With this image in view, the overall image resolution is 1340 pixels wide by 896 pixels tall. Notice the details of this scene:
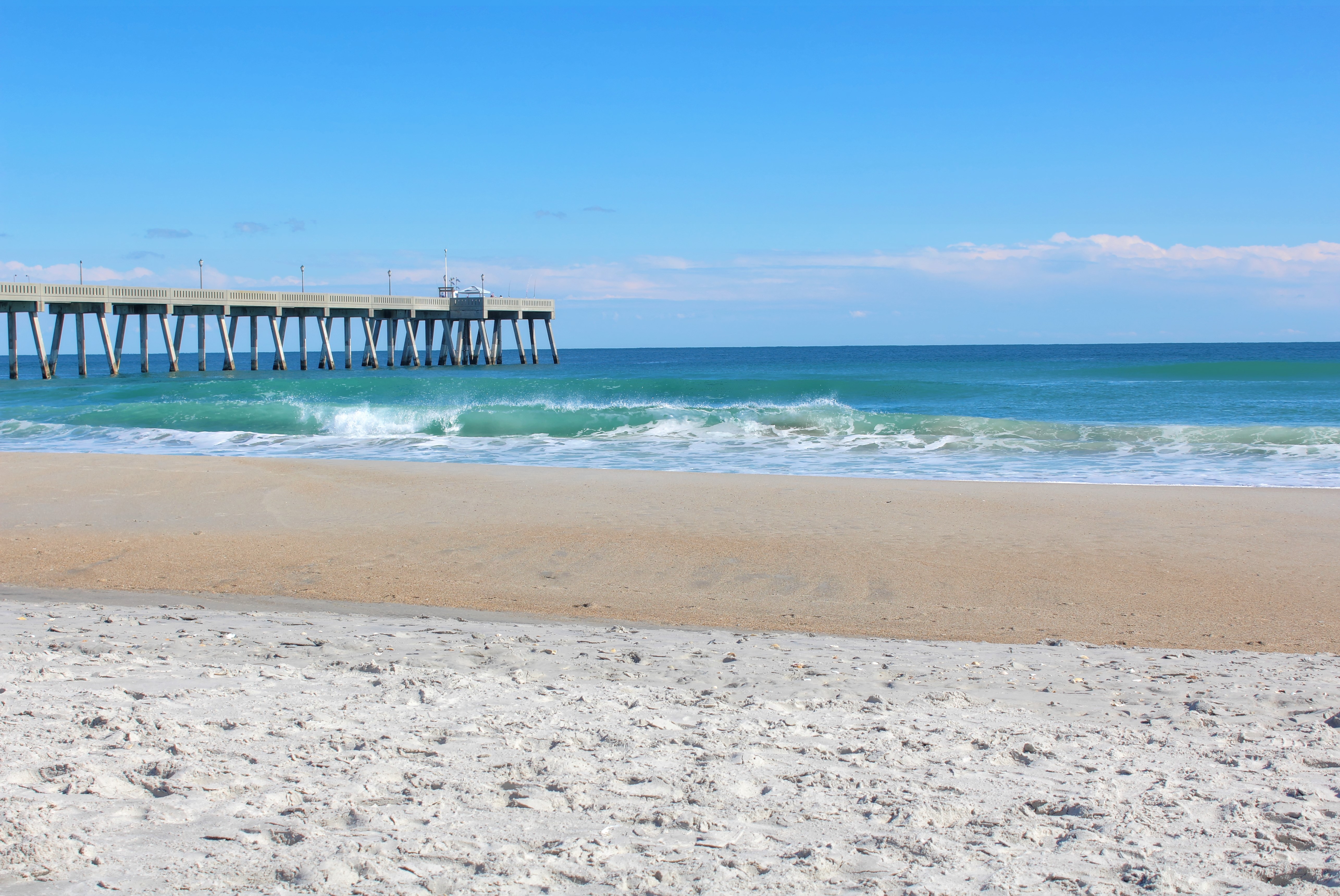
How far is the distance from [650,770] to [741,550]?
454cm

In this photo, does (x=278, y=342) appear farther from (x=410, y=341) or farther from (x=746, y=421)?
(x=746, y=421)

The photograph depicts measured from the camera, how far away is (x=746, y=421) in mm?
20641

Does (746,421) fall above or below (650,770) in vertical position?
above

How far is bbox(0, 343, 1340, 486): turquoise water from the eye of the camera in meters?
14.7

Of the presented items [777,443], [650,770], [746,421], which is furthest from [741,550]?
[746,421]

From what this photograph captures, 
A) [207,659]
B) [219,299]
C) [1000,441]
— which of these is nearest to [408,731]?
[207,659]

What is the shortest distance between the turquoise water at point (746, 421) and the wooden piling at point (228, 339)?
0.82m

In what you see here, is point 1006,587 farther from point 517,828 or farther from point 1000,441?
point 1000,441

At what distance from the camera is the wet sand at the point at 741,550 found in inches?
235

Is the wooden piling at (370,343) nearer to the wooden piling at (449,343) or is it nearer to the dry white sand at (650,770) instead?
the wooden piling at (449,343)

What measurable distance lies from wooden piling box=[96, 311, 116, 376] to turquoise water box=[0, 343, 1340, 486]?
0.89m

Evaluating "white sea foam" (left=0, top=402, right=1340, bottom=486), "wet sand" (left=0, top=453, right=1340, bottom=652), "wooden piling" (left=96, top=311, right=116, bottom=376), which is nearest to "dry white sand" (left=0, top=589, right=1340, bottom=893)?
"wet sand" (left=0, top=453, right=1340, bottom=652)

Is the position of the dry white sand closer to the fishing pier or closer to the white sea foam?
the white sea foam

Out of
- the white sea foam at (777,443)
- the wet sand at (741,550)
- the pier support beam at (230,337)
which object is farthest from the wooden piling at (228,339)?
the wet sand at (741,550)
